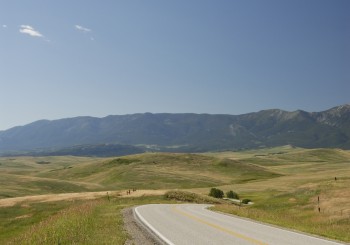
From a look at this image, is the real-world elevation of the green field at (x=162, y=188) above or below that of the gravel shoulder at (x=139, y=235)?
below

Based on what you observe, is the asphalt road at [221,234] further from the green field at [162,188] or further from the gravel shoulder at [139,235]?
the green field at [162,188]

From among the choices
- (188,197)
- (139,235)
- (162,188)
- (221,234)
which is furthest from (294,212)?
(162,188)

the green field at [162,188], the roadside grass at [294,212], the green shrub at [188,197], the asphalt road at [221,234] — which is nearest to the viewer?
the asphalt road at [221,234]

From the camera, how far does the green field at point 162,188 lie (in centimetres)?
2905

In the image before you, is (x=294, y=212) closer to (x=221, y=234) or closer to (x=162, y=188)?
(x=221, y=234)

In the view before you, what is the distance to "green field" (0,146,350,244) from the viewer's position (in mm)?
29047

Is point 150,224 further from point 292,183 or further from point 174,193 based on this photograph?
point 292,183

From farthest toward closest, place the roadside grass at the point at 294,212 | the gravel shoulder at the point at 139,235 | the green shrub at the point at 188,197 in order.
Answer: the green shrub at the point at 188,197 → the roadside grass at the point at 294,212 → the gravel shoulder at the point at 139,235

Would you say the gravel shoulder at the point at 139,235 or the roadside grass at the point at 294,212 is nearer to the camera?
the gravel shoulder at the point at 139,235

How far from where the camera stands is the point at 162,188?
123 metres

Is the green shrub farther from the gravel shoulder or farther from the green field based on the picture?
the gravel shoulder

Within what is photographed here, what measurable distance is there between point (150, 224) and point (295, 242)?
37.8 feet

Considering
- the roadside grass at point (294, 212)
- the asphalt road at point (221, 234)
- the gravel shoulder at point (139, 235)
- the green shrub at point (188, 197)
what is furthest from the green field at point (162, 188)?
the asphalt road at point (221, 234)

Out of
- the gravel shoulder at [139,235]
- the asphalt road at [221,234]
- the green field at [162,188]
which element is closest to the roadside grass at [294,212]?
the green field at [162,188]
